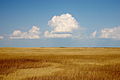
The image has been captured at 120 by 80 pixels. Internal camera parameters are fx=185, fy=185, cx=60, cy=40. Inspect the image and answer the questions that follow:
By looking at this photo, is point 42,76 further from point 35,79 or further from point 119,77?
point 119,77

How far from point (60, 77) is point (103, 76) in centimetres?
389

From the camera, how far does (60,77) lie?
16391mm

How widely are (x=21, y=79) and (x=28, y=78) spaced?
63 cm

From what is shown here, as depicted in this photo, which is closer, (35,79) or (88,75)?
(35,79)

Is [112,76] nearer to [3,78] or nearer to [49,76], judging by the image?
[49,76]

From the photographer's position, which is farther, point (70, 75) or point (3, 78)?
point (70, 75)

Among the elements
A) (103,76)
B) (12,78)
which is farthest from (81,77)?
(12,78)

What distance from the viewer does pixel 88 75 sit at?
17.0m

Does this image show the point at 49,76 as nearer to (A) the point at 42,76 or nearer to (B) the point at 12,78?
(A) the point at 42,76

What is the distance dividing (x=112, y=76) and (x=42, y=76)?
632 centimetres

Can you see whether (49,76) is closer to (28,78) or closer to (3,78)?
(28,78)

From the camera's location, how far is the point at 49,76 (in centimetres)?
1680

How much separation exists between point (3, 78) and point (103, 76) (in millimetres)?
8830

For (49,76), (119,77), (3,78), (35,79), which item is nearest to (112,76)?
(119,77)
